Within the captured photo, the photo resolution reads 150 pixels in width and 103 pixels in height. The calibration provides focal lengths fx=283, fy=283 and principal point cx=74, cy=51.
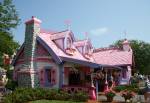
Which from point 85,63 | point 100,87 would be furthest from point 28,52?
point 100,87

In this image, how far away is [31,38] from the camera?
2983 centimetres

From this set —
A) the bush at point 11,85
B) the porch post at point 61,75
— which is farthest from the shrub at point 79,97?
the bush at point 11,85

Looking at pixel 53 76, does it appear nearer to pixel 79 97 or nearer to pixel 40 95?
pixel 40 95

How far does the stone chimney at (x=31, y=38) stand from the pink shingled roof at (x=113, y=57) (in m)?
13.1

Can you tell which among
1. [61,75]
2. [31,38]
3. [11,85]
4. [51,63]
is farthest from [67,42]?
[11,85]

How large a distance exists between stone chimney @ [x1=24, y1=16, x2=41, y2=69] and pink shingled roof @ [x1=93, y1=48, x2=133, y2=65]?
13141mm

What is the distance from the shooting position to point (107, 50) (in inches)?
1736

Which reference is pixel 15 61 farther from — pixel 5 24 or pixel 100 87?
pixel 100 87

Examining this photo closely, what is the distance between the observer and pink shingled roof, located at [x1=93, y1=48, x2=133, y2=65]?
4001 centimetres

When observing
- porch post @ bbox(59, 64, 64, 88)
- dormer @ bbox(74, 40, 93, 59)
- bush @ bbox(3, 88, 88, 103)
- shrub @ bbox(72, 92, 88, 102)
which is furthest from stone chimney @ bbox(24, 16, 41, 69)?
shrub @ bbox(72, 92, 88, 102)

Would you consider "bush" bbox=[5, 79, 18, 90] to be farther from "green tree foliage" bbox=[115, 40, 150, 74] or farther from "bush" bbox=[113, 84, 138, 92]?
"green tree foliage" bbox=[115, 40, 150, 74]

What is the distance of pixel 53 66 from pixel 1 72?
1968 cm

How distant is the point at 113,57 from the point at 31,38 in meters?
15.6

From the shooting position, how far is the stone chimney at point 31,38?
2958 cm
